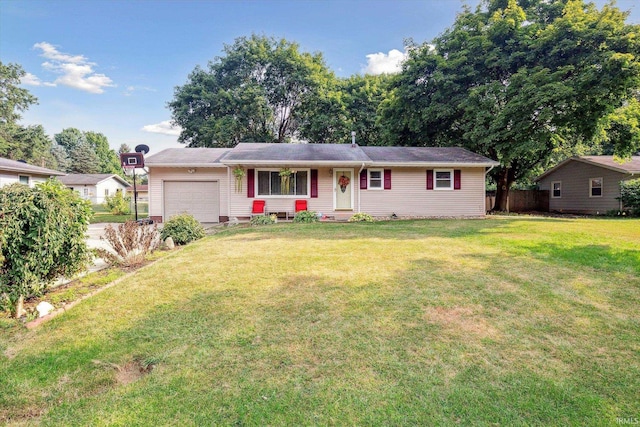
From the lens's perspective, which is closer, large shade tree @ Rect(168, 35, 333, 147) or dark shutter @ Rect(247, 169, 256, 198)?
dark shutter @ Rect(247, 169, 256, 198)

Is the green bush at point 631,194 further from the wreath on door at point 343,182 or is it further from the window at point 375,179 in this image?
the wreath on door at point 343,182

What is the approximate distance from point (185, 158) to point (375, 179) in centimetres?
858

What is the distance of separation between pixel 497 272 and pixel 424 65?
1586 cm

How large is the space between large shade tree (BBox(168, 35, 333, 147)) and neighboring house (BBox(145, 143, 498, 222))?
975 centimetres

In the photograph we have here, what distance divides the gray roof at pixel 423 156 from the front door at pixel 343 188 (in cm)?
142

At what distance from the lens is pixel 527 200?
2089 centimetres

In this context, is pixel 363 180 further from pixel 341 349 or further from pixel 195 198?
pixel 341 349

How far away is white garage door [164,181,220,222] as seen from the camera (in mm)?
13453

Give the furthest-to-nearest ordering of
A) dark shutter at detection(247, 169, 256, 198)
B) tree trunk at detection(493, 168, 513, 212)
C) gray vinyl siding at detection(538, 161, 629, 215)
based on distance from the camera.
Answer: tree trunk at detection(493, 168, 513, 212) → gray vinyl siding at detection(538, 161, 629, 215) → dark shutter at detection(247, 169, 256, 198)

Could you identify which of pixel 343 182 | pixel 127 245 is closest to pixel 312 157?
pixel 343 182

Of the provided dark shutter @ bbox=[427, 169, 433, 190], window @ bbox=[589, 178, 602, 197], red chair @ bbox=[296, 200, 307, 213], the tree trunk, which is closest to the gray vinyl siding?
window @ bbox=[589, 178, 602, 197]

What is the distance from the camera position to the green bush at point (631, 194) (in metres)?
15.1

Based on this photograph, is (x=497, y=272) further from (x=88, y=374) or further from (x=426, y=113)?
(x=426, y=113)

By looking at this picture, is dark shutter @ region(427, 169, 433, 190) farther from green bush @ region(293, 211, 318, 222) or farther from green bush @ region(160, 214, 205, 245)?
green bush @ region(160, 214, 205, 245)
